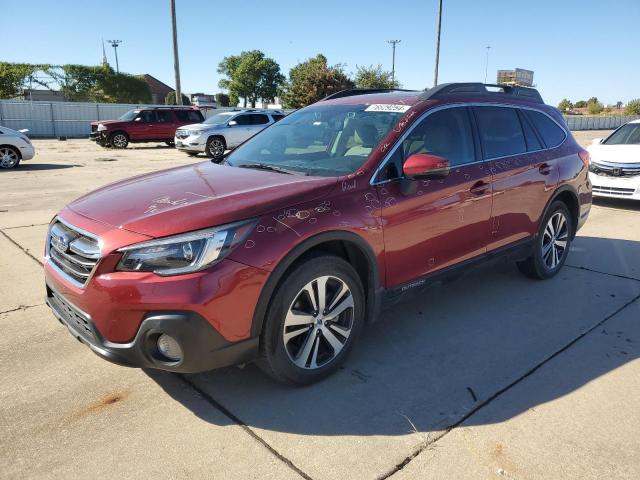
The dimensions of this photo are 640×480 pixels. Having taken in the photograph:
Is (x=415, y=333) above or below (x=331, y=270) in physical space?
below

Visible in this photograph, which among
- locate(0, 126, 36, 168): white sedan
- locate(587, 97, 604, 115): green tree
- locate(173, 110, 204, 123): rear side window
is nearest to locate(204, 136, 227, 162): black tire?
locate(173, 110, 204, 123): rear side window

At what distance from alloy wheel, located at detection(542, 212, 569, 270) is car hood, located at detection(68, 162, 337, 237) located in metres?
2.85

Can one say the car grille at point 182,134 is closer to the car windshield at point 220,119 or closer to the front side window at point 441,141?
the car windshield at point 220,119

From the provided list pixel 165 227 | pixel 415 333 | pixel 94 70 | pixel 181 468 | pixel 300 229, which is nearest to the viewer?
pixel 181 468

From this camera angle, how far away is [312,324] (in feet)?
9.87

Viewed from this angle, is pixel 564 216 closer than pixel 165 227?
No

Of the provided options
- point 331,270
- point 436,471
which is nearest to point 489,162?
point 331,270

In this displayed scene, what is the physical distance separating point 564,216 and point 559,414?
113 inches

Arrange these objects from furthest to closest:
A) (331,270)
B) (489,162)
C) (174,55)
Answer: (174,55)
(489,162)
(331,270)

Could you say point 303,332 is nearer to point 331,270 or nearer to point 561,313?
point 331,270

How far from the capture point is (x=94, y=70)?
49.8 m

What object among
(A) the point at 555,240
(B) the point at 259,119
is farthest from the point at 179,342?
(B) the point at 259,119

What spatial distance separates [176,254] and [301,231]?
0.67m

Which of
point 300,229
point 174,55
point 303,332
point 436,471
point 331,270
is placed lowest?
point 436,471
